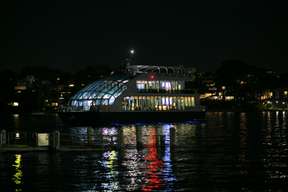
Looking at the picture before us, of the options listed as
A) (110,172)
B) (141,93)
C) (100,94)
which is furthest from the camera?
(141,93)

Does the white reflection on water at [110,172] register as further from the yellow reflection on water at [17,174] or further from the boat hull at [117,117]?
the boat hull at [117,117]

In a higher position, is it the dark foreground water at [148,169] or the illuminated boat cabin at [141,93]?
the illuminated boat cabin at [141,93]

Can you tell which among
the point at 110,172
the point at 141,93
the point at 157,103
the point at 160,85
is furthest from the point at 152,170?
the point at 160,85

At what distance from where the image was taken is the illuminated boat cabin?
3804 inches

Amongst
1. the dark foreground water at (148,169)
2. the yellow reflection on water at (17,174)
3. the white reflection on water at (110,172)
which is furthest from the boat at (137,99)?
the yellow reflection on water at (17,174)

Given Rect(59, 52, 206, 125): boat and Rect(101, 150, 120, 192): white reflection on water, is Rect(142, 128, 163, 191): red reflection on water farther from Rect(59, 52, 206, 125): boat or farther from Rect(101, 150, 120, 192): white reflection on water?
Rect(59, 52, 206, 125): boat

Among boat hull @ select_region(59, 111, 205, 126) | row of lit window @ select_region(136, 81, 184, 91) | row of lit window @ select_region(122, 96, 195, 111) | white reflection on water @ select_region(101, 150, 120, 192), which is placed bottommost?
white reflection on water @ select_region(101, 150, 120, 192)

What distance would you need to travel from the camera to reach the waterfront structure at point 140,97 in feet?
314

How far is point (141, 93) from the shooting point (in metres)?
101

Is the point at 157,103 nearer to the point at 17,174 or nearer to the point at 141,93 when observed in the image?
the point at 141,93

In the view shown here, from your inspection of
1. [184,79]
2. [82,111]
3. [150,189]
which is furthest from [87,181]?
[184,79]

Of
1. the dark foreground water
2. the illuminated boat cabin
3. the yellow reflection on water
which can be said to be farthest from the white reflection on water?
the illuminated boat cabin

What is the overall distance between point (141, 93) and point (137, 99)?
4.88 feet

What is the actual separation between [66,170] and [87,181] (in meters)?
3.72
